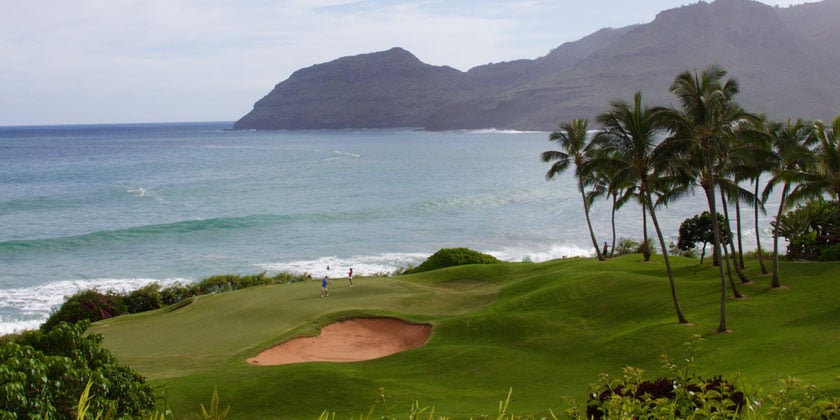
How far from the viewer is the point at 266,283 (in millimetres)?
47688

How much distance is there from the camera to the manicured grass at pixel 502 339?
2112 centimetres

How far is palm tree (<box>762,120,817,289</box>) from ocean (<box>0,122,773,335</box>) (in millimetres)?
32733

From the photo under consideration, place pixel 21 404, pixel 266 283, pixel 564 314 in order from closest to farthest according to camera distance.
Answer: pixel 21 404 < pixel 564 314 < pixel 266 283

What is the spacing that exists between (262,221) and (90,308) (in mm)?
40620

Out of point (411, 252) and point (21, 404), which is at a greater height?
point (21, 404)

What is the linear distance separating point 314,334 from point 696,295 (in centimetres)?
1654

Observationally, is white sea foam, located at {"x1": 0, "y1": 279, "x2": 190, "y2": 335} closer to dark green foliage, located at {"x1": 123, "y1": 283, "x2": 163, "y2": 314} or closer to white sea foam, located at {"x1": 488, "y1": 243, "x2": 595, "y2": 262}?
dark green foliage, located at {"x1": 123, "y1": 283, "x2": 163, "y2": 314}

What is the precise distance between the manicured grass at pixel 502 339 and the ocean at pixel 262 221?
759 inches

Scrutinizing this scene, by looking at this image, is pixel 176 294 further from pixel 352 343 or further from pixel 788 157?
pixel 788 157

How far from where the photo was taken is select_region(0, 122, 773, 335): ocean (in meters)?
58.0

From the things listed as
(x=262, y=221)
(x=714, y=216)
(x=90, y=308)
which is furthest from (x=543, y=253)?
(x=90, y=308)

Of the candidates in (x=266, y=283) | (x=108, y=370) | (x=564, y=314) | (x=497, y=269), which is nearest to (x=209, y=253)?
(x=266, y=283)

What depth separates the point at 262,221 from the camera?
78062 mm

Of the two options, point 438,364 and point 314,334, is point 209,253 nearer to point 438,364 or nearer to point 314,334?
point 314,334
